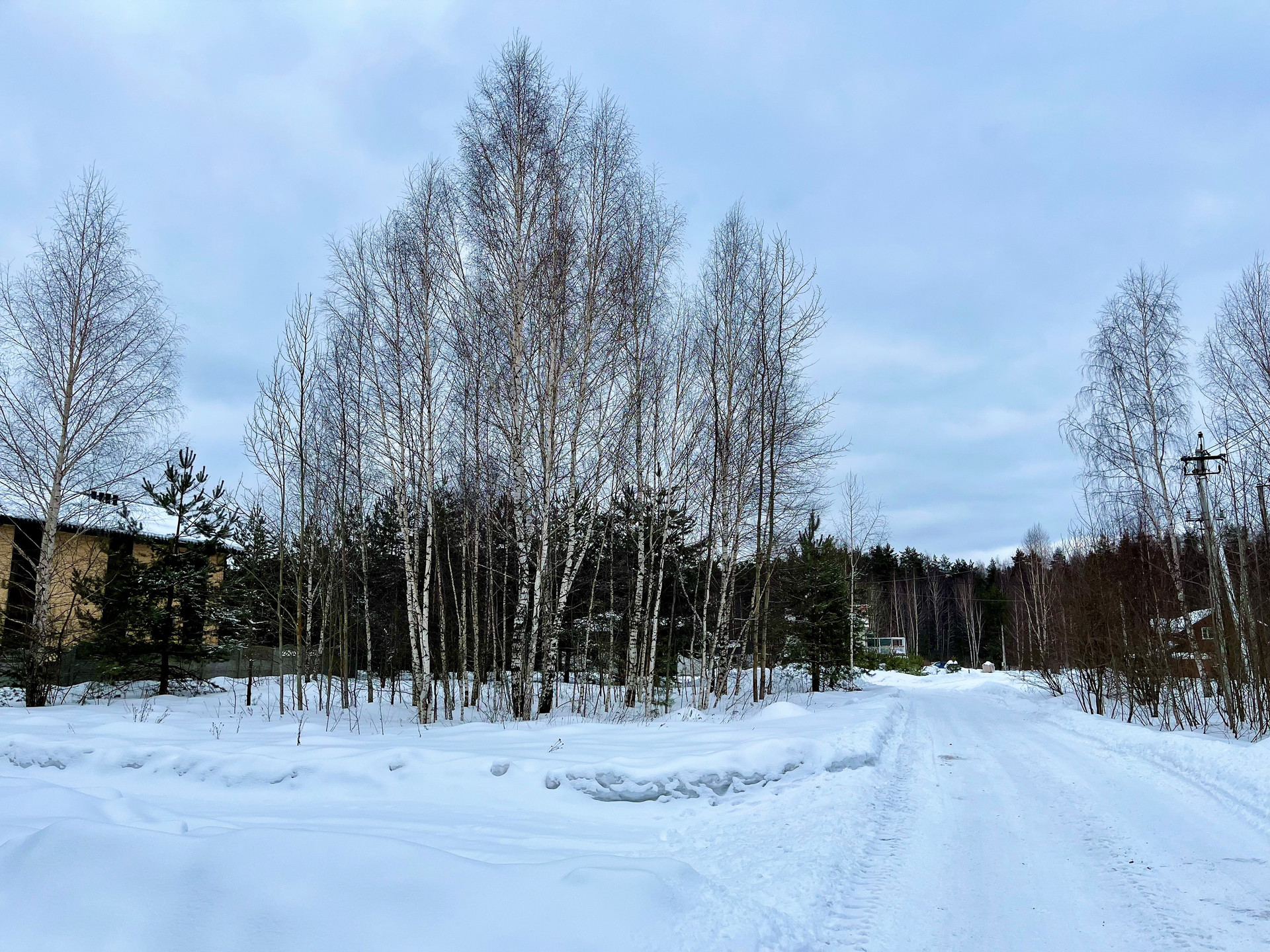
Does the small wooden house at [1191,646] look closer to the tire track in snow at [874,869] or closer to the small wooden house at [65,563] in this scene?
the tire track in snow at [874,869]

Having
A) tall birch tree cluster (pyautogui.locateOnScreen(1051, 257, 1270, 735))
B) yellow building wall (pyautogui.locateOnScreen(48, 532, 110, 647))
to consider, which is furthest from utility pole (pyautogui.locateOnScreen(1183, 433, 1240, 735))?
yellow building wall (pyautogui.locateOnScreen(48, 532, 110, 647))

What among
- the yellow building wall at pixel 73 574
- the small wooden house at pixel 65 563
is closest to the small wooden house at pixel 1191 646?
the yellow building wall at pixel 73 574

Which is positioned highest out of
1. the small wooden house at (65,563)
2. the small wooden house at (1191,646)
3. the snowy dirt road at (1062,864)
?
→ the small wooden house at (65,563)

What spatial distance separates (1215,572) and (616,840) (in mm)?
12895

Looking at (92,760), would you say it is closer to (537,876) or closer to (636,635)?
(537,876)

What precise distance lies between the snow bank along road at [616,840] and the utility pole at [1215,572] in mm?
3337

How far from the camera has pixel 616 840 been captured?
5199 millimetres

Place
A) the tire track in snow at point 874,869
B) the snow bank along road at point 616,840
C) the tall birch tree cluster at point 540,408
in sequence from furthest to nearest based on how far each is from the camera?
the tall birch tree cluster at point 540,408
the tire track in snow at point 874,869
the snow bank along road at point 616,840

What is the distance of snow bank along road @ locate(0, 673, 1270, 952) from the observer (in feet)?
10.0

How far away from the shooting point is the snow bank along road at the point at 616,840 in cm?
305

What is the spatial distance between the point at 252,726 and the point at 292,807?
6.02m

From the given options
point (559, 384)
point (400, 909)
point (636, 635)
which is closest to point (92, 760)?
point (400, 909)

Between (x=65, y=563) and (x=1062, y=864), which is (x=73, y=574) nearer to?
(x=65, y=563)

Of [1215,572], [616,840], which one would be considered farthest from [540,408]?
[1215,572]
